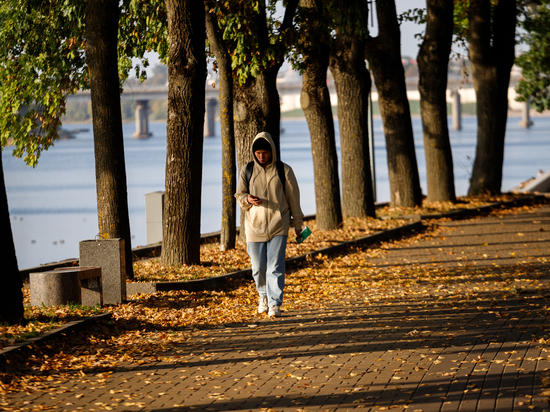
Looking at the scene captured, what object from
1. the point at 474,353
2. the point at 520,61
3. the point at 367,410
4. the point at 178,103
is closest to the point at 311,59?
the point at 178,103

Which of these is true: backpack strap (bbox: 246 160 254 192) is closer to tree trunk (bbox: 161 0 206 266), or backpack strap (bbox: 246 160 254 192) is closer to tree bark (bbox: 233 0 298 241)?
tree trunk (bbox: 161 0 206 266)

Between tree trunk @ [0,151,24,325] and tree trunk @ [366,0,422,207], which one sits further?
tree trunk @ [366,0,422,207]

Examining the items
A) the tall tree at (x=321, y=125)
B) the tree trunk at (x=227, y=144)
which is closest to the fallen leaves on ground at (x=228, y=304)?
the tree trunk at (x=227, y=144)

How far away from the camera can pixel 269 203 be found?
7.99 meters

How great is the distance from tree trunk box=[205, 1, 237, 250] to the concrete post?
126 inches

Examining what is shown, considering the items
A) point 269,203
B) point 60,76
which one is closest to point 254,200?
point 269,203

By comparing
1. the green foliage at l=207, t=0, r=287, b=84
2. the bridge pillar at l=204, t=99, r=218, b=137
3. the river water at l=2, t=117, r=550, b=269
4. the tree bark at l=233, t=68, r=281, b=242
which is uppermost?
the bridge pillar at l=204, t=99, r=218, b=137

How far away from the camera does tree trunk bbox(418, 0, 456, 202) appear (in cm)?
1991

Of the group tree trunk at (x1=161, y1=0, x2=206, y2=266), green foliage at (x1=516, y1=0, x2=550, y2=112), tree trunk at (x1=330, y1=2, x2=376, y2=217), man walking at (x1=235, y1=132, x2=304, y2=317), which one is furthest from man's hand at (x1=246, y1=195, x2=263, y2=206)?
green foliage at (x1=516, y1=0, x2=550, y2=112)

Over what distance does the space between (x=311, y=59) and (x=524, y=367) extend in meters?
10.9

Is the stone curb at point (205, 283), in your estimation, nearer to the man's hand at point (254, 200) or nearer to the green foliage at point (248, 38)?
the man's hand at point (254, 200)

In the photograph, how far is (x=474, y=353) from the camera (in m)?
6.19

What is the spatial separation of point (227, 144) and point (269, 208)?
4943 mm

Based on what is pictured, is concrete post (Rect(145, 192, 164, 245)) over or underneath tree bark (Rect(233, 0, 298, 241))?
underneath
